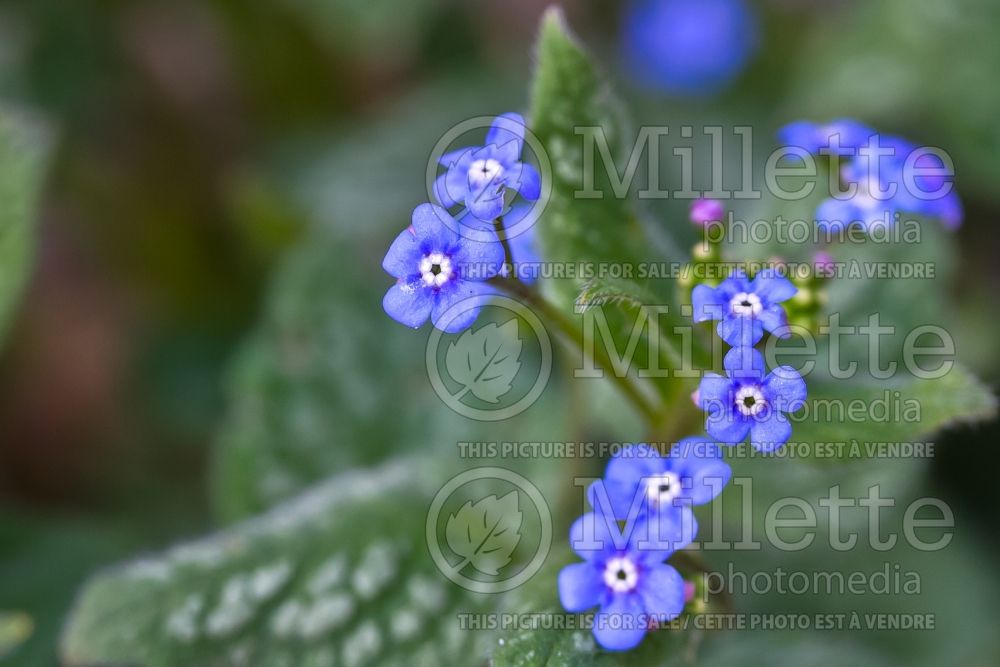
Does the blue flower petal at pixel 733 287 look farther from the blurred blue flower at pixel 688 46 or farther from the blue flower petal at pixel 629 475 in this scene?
the blurred blue flower at pixel 688 46

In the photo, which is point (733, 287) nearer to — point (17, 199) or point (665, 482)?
point (665, 482)

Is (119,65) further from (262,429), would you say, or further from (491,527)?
(491,527)

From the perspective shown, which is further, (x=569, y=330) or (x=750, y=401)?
(x=569, y=330)

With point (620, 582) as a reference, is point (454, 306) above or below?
above

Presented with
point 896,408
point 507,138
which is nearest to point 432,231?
point 507,138

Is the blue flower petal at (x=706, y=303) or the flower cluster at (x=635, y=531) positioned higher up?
the blue flower petal at (x=706, y=303)

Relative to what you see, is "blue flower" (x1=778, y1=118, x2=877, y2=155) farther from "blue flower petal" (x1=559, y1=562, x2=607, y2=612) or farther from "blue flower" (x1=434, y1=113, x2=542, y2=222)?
"blue flower petal" (x1=559, y1=562, x2=607, y2=612)

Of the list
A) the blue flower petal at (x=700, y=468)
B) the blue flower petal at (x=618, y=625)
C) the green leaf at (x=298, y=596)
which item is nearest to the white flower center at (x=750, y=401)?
the blue flower petal at (x=700, y=468)
